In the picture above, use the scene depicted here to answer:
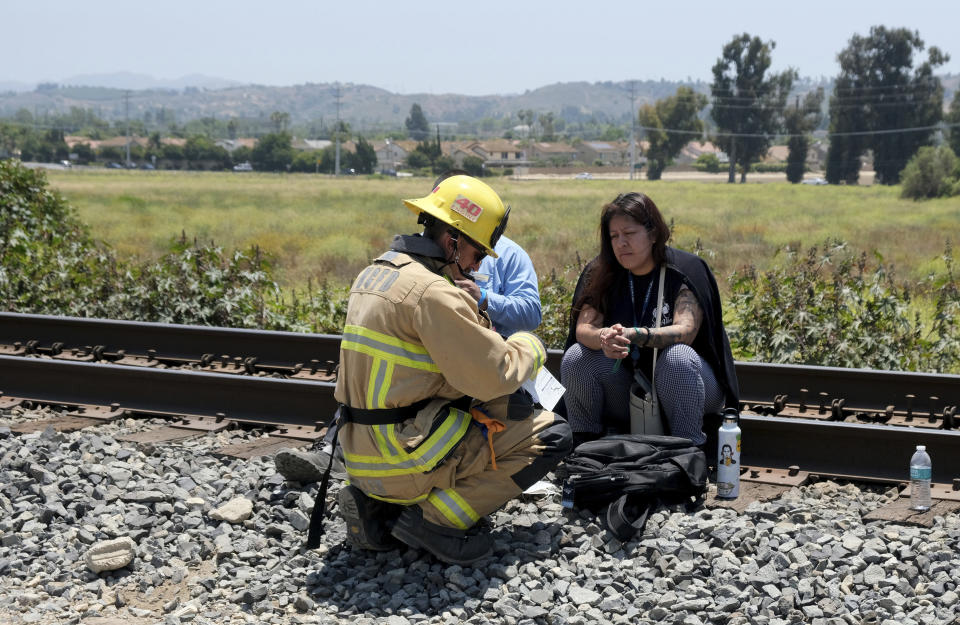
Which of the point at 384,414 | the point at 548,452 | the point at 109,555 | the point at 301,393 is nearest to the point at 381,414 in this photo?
the point at 384,414

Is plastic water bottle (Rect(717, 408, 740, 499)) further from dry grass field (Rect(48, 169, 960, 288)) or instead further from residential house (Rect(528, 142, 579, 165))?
residential house (Rect(528, 142, 579, 165))

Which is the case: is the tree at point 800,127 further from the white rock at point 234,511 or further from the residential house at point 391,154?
the white rock at point 234,511

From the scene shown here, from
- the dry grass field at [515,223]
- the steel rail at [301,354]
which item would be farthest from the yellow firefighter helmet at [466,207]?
the dry grass field at [515,223]

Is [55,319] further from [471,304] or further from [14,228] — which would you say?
[471,304]

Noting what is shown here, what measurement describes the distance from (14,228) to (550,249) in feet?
36.8

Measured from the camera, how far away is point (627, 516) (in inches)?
180

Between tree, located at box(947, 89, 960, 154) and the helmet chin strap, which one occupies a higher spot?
tree, located at box(947, 89, 960, 154)

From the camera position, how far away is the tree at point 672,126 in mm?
100125

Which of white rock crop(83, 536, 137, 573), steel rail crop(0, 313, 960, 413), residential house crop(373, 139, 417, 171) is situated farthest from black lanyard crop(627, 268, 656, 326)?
residential house crop(373, 139, 417, 171)

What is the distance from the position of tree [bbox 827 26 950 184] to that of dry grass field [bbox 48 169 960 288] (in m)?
30.0

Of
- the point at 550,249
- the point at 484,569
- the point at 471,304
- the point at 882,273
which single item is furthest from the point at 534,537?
the point at 550,249

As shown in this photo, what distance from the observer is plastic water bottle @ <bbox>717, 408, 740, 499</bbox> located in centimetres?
496

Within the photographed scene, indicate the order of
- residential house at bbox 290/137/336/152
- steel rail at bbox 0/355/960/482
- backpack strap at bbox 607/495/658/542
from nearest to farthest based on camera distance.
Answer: backpack strap at bbox 607/495/658/542 < steel rail at bbox 0/355/960/482 < residential house at bbox 290/137/336/152

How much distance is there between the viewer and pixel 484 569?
4336 mm
